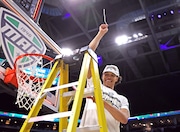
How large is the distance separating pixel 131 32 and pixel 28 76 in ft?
14.3

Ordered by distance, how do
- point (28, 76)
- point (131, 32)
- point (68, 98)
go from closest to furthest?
point (68, 98) → point (28, 76) → point (131, 32)

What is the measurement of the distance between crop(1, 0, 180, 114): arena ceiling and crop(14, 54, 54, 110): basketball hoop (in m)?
3.25

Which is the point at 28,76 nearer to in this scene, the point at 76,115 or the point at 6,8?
the point at 6,8

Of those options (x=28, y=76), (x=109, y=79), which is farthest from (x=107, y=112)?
(x=28, y=76)

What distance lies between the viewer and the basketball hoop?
2170 mm

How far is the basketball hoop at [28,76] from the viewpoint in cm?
217

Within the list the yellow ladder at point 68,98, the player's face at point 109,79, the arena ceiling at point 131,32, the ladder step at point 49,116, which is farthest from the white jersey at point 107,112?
the arena ceiling at point 131,32

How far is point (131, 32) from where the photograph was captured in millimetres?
6191

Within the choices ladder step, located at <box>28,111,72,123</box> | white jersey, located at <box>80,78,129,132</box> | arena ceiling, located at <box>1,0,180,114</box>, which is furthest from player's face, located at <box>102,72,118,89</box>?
arena ceiling, located at <box>1,0,180,114</box>

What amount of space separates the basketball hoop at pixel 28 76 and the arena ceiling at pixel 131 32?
3.25 meters

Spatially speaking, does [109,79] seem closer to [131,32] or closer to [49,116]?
[49,116]

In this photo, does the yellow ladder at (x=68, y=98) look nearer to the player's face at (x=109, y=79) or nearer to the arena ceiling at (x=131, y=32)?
the player's face at (x=109, y=79)

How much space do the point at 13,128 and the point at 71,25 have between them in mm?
4558

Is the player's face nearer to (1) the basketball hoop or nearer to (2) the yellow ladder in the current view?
(2) the yellow ladder
